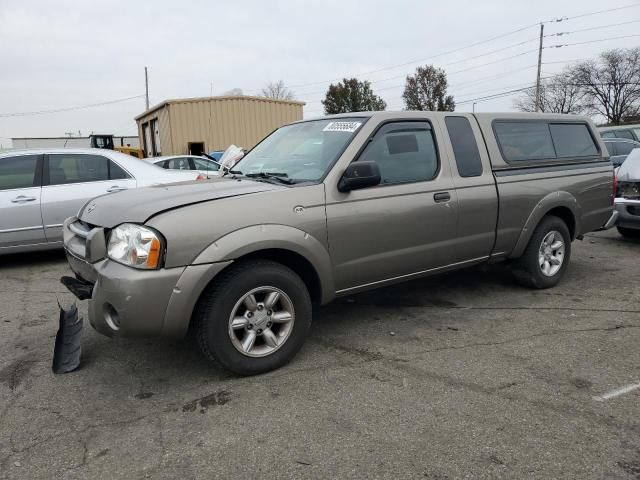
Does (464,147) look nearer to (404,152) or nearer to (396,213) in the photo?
(404,152)

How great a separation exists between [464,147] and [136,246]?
2.85 metres

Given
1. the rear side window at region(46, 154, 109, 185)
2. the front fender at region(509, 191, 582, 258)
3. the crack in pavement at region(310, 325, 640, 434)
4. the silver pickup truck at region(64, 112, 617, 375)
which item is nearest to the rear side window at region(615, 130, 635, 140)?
the silver pickup truck at region(64, 112, 617, 375)

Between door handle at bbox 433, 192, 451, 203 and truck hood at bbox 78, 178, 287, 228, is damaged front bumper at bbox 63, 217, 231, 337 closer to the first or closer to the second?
truck hood at bbox 78, 178, 287, 228

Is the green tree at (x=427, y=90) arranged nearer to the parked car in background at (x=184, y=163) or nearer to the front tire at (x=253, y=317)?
the parked car in background at (x=184, y=163)

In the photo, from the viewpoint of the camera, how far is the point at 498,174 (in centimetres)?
464

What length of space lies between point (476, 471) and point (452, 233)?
224cm

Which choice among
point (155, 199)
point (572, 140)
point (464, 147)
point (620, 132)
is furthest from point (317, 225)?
point (620, 132)

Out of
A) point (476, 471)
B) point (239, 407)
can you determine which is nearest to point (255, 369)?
point (239, 407)

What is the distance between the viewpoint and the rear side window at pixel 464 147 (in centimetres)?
441

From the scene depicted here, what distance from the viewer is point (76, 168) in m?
6.73

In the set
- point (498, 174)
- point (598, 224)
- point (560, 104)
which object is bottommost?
point (598, 224)

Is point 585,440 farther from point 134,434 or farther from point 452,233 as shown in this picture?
point 134,434

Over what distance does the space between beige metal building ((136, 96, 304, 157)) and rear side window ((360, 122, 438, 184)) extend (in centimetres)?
1776

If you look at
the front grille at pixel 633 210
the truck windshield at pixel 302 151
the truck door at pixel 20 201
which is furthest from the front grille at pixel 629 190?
the truck door at pixel 20 201
